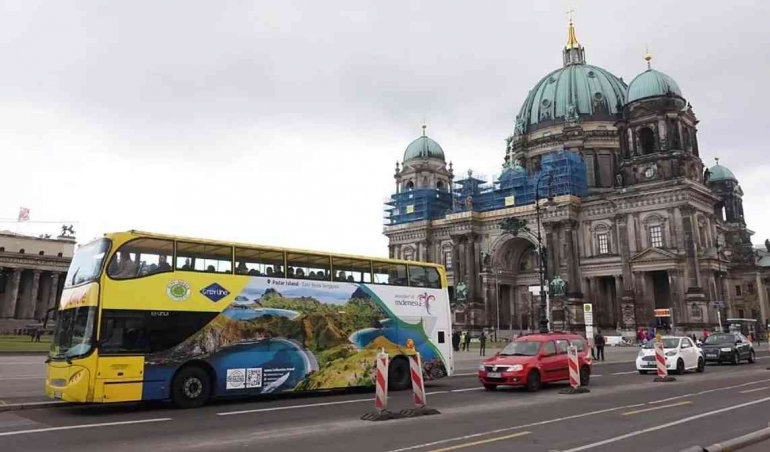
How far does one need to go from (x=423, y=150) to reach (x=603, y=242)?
31.3 meters

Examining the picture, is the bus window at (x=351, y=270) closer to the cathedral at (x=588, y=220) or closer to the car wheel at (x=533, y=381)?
the car wheel at (x=533, y=381)

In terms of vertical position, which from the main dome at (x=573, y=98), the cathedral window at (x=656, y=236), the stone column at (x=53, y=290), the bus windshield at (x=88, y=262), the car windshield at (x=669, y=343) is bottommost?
the car windshield at (x=669, y=343)

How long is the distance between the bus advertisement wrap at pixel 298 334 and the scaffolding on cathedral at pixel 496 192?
46869mm

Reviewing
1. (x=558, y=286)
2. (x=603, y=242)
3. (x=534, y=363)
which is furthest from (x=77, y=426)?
(x=603, y=242)

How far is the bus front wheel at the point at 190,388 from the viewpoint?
14.3 meters

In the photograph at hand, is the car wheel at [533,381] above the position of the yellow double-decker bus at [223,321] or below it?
below

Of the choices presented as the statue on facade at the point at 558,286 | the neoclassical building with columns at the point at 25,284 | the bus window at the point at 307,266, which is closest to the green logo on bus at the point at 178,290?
the bus window at the point at 307,266

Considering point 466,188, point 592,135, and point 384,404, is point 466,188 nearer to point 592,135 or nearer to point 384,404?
point 592,135

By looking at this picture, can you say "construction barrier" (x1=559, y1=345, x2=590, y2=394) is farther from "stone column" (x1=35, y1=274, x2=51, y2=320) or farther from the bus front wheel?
"stone column" (x1=35, y1=274, x2=51, y2=320)

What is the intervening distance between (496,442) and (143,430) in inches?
264

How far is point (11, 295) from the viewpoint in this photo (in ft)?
281

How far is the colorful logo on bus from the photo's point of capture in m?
15.1

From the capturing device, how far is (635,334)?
57.5 metres

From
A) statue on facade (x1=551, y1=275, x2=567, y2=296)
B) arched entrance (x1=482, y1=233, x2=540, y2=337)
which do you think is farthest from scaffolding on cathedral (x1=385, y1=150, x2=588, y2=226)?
statue on facade (x1=551, y1=275, x2=567, y2=296)
